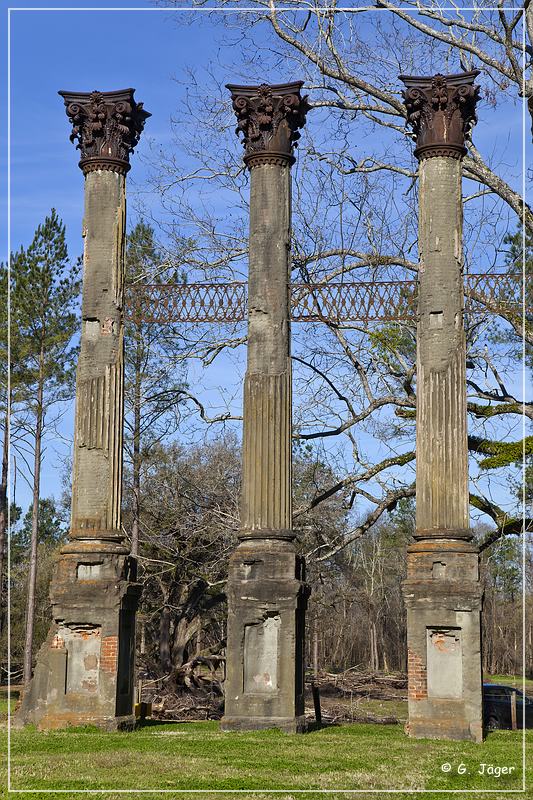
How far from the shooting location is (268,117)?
1764 cm

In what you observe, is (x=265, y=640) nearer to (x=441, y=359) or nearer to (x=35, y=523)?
(x=441, y=359)

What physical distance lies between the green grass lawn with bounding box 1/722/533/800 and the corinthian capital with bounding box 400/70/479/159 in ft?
30.0

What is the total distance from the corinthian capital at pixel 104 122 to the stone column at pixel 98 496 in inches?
0.7

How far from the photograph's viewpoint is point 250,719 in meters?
15.7

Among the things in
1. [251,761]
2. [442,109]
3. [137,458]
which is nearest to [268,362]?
[442,109]

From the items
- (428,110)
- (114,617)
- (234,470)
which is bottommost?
(114,617)

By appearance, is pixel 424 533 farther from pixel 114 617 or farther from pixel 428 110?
pixel 428 110

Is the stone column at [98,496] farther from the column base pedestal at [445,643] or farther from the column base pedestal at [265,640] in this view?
the column base pedestal at [445,643]

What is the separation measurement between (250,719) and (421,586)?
317 centimetres

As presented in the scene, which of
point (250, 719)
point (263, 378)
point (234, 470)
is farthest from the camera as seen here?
point (234, 470)

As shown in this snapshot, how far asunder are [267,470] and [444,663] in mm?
3901

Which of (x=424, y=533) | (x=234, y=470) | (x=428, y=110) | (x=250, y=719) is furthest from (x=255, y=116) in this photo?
(x=234, y=470)

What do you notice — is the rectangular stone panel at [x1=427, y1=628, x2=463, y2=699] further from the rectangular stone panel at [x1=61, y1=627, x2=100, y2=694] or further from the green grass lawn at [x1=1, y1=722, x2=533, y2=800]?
the rectangular stone panel at [x1=61, y1=627, x2=100, y2=694]

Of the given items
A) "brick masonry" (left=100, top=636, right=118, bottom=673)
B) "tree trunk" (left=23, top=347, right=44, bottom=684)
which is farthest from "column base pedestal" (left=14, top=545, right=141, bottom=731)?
"tree trunk" (left=23, top=347, right=44, bottom=684)
